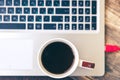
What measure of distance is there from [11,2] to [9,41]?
0.28ft

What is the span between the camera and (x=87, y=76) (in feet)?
1.80

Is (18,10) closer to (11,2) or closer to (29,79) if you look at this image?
(11,2)

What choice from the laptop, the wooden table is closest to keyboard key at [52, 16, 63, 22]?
the laptop

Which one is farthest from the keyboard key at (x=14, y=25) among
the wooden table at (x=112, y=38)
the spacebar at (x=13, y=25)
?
the wooden table at (x=112, y=38)

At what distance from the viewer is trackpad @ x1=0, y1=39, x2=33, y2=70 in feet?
1.75

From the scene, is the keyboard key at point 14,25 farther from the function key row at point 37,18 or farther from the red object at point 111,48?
the red object at point 111,48

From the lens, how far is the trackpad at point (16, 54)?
0.53 meters

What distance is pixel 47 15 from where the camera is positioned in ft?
1.73

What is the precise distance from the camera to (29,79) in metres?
0.55

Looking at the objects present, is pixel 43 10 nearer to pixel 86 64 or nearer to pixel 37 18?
pixel 37 18

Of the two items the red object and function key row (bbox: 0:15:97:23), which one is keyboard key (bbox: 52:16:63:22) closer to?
function key row (bbox: 0:15:97:23)

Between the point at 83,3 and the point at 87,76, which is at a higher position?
the point at 83,3

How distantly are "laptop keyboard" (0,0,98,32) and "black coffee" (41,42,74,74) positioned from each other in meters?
0.04

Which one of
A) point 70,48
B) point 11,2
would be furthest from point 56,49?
point 11,2
